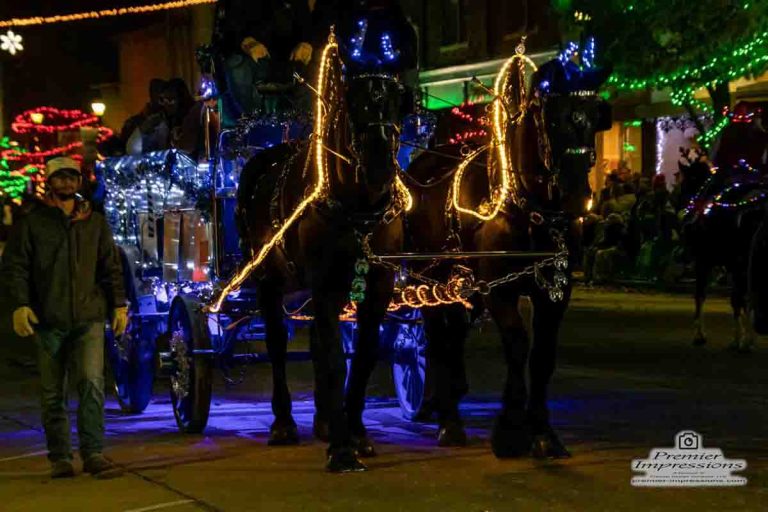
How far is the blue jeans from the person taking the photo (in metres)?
9.12

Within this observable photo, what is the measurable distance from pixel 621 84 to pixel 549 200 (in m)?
19.1

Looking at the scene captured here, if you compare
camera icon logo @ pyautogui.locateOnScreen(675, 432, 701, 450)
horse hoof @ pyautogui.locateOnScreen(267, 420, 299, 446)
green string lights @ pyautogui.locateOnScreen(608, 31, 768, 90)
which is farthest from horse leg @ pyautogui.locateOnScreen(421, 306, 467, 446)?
green string lights @ pyautogui.locateOnScreen(608, 31, 768, 90)

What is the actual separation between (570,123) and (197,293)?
4195mm

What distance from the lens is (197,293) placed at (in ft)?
39.2

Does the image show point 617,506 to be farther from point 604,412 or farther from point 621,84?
point 621,84

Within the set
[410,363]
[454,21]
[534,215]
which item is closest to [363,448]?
[534,215]

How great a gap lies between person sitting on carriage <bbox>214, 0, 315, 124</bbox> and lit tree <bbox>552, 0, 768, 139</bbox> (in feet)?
45.2

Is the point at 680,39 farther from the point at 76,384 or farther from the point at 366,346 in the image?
the point at 76,384

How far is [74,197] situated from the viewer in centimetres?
933

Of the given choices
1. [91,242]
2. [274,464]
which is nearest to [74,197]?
[91,242]

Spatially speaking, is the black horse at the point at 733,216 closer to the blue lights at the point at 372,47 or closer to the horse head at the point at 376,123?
the blue lights at the point at 372,47

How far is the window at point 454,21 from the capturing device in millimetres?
39625

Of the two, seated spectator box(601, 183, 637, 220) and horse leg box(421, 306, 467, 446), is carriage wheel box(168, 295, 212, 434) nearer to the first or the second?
horse leg box(421, 306, 467, 446)

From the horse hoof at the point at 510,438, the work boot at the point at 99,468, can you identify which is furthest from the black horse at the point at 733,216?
the work boot at the point at 99,468
